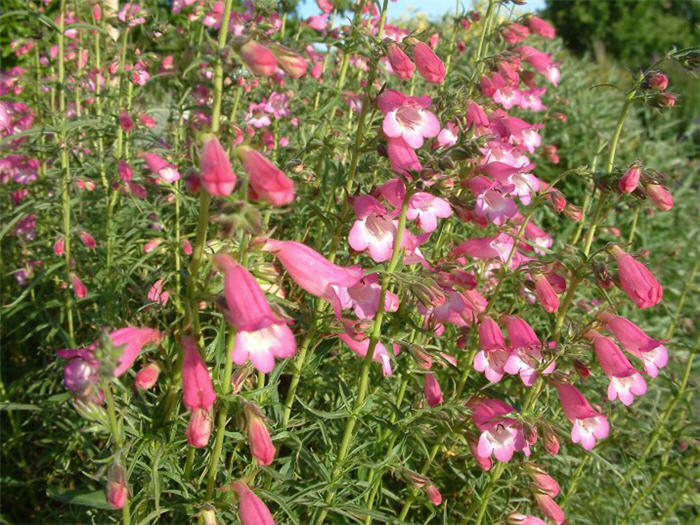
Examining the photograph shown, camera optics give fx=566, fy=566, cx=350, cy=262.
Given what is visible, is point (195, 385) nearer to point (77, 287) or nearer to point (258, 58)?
point (258, 58)

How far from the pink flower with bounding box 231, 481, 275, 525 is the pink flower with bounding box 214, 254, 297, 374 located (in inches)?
19.1

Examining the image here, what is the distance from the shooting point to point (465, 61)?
918cm

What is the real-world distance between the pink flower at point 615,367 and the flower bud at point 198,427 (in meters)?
1.63

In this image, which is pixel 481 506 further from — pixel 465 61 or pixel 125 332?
pixel 465 61

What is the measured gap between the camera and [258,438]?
1691 mm

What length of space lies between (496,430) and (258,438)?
1175mm

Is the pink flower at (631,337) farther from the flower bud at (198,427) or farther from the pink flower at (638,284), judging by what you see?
the flower bud at (198,427)

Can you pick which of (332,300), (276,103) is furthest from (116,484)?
(276,103)

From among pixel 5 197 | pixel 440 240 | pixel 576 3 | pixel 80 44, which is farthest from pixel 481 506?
pixel 576 3

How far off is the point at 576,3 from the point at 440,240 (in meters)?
36.5

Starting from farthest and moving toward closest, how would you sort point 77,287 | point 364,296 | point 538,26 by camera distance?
point 538,26 → point 77,287 → point 364,296

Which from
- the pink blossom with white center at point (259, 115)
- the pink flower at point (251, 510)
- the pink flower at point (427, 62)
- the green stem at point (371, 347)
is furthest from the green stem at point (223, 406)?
the pink blossom with white center at point (259, 115)

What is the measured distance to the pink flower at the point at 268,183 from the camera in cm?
149

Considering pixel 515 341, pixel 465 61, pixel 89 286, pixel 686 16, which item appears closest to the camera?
pixel 515 341
